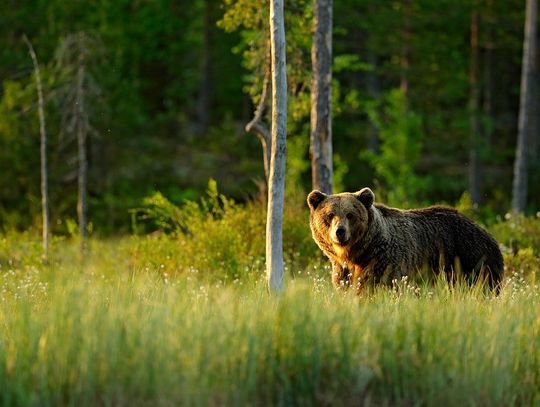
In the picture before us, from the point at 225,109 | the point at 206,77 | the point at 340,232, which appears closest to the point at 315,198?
the point at 340,232

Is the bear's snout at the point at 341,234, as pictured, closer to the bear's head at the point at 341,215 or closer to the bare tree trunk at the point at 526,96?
the bear's head at the point at 341,215

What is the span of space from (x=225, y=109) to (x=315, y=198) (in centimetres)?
2642

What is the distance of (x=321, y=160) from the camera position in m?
14.8

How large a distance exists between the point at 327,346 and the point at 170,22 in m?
26.1

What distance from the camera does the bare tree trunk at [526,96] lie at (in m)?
23.1

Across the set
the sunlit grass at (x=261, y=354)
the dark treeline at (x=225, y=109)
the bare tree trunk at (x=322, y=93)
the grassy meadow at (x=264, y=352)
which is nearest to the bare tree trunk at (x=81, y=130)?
the dark treeline at (x=225, y=109)

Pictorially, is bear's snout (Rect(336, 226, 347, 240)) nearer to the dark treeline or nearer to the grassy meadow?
the grassy meadow

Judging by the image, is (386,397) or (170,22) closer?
(386,397)

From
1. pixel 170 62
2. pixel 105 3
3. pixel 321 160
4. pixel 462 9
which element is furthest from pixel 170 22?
pixel 321 160

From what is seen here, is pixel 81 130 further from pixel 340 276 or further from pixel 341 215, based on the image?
pixel 341 215

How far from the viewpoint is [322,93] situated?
14.6 metres

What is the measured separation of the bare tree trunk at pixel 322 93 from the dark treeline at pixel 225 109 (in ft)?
15.7

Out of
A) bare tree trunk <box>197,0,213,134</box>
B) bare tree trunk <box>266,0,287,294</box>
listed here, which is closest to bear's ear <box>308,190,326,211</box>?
bare tree trunk <box>266,0,287,294</box>

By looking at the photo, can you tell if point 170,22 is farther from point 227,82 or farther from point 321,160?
point 321,160
